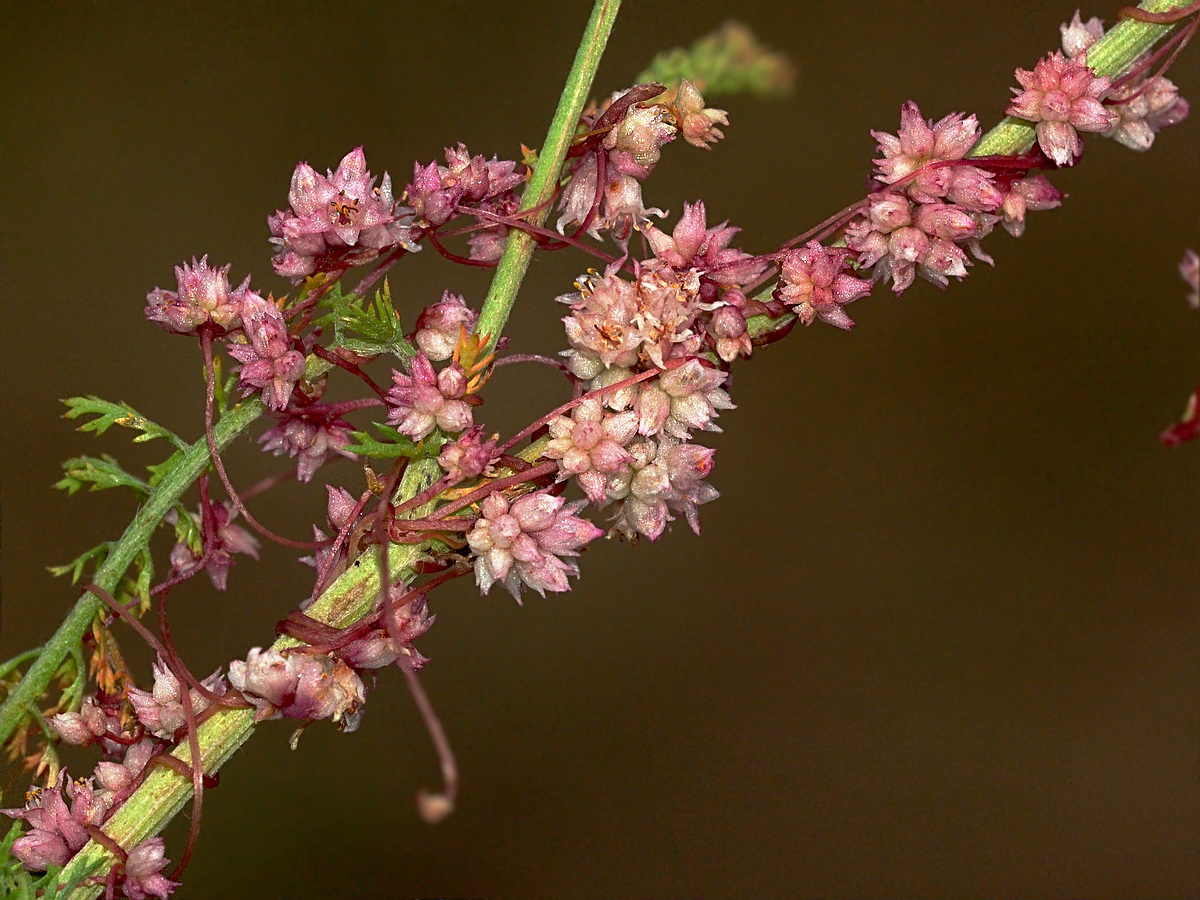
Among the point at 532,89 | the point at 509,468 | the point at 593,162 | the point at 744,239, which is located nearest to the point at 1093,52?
the point at 593,162

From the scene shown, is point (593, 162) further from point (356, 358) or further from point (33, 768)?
point (33, 768)

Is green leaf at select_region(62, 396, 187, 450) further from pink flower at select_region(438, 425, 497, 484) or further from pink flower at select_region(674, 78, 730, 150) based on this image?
pink flower at select_region(674, 78, 730, 150)

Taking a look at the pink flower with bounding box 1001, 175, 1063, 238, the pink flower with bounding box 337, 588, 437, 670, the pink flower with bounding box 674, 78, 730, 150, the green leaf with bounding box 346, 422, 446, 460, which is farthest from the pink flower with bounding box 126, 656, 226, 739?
the pink flower with bounding box 1001, 175, 1063, 238

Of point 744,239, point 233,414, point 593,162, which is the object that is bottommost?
point 233,414

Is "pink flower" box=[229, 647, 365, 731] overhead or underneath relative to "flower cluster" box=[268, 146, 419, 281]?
underneath

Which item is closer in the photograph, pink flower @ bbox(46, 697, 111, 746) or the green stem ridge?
the green stem ridge

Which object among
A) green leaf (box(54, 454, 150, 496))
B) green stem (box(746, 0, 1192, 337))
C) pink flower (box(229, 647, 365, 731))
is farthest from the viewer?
green leaf (box(54, 454, 150, 496))
